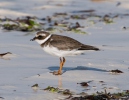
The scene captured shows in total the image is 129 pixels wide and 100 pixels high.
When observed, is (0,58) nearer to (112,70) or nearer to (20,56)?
(20,56)

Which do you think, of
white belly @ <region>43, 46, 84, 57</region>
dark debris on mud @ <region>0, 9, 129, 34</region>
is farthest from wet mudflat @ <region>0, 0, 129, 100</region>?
white belly @ <region>43, 46, 84, 57</region>

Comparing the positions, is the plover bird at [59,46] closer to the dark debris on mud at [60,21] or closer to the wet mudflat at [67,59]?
the wet mudflat at [67,59]

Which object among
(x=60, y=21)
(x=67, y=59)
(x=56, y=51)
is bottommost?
(x=67, y=59)

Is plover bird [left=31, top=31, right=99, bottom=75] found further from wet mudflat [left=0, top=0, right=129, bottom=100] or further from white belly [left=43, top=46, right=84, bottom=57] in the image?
wet mudflat [left=0, top=0, right=129, bottom=100]

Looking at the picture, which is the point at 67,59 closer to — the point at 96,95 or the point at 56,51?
the point at 56,51

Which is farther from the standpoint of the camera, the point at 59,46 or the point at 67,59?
the point at 67,59

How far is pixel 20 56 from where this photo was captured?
8.14 metres

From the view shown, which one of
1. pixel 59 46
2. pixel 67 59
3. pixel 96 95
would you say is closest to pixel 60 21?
pixel 67 59

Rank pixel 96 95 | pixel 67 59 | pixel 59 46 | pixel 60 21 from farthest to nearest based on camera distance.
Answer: pixel 60 21 → pixel 67 59 → pixel 59 46 → pixel 96 95

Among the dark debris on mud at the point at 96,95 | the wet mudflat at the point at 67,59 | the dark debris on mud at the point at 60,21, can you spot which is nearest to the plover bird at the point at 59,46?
the wet mudflat at the point at 67,59

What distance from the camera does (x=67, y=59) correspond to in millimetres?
8141

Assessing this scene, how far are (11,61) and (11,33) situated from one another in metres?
3.35

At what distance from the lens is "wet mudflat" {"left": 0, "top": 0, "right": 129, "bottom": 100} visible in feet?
19.6

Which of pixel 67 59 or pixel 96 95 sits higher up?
pixel 67 59
